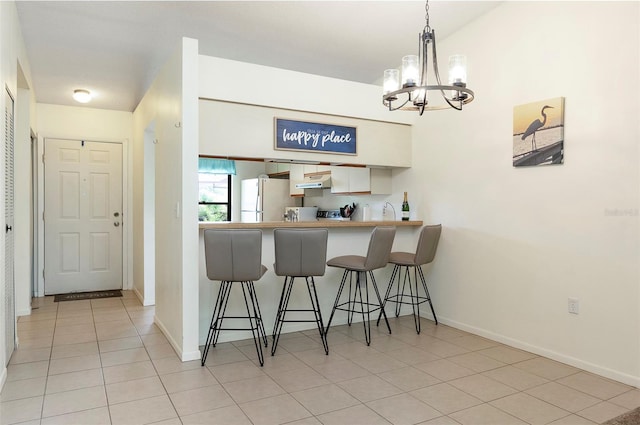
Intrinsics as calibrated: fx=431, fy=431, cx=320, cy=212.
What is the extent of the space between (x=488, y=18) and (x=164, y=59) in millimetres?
3147

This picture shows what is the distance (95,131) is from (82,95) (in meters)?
0.80

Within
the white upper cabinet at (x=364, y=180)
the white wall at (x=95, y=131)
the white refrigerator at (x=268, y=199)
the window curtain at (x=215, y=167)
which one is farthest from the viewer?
the window curtain at (x=215, y=167)

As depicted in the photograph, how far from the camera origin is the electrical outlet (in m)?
3.05

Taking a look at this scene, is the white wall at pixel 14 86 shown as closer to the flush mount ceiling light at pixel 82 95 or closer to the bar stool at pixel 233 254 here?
the flush mount ceiling light at pixel 82 95

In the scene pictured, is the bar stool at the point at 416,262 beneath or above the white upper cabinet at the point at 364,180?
beneath

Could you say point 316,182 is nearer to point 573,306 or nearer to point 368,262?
point 368,262

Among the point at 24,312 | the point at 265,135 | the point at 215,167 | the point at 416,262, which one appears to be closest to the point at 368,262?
the point at 416,262

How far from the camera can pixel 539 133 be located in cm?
328

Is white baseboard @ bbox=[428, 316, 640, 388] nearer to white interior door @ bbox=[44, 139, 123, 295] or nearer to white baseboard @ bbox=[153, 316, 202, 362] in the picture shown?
white baseboard @ bbox=[153, 316, 202, 362]

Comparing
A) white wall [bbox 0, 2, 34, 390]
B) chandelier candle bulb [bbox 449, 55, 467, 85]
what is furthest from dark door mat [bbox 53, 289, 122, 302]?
chandelier candle bulb [bbox 449, 55, 467, 85]

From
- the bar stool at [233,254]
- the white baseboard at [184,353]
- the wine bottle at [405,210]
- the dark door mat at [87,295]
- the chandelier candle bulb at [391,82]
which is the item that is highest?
the chandelier candle bulb at [391,82]

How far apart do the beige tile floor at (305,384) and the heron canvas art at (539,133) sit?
4.98 ft

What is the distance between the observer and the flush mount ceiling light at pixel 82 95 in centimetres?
529

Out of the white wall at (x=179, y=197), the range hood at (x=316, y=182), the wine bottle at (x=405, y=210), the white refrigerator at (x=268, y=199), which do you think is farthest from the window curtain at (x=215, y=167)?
the wine bottle at (x=405, y=210)
